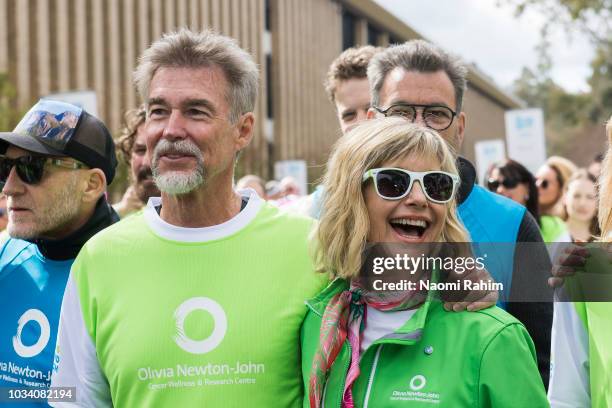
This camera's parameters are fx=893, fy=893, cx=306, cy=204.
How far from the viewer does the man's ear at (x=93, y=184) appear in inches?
142

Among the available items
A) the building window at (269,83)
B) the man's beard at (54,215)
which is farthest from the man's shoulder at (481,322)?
the building window at (269,83)

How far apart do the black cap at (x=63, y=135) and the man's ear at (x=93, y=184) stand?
0.09ft

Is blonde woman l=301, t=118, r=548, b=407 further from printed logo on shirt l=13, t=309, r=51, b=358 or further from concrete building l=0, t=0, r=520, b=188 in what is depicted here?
concrete building l=0, t=0, r=520, b=188

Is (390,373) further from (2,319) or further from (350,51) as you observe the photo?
(350,51)

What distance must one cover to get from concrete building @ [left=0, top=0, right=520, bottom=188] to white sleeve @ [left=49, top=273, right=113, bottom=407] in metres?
8.59

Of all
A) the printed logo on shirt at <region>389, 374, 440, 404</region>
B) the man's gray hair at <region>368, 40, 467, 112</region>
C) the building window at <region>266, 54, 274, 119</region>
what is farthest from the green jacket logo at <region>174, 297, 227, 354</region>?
the building window at <region>266, 54, 274, 119</region>

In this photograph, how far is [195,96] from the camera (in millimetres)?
2898

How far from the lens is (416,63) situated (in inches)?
139

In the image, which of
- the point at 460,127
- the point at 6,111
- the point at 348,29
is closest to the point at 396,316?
the point at 460,127

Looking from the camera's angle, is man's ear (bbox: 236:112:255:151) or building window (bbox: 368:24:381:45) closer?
man's ear (bbox: 236:112:255:151)

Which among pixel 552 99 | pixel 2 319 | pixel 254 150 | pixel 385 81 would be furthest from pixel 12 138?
pixel 552 99

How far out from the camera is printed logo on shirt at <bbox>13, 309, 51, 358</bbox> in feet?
10.5

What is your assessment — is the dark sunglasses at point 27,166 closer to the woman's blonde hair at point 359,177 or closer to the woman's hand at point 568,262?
the woman's blonde hair at point 359,177

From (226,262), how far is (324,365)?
1.76 feet
